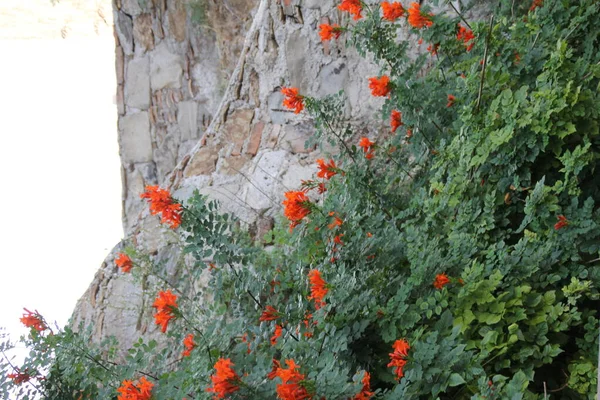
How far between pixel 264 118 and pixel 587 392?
181 cm

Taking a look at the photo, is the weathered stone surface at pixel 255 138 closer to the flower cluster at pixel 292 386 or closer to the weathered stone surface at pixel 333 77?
the weathered stone surface at pixel 333 77

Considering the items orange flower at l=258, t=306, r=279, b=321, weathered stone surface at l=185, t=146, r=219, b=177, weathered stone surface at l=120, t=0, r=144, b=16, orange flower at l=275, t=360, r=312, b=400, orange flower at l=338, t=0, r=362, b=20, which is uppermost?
weathered stone surface at l=120, t=0, r=144, b=16

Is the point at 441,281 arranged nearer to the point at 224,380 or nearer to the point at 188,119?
the point at 224,380

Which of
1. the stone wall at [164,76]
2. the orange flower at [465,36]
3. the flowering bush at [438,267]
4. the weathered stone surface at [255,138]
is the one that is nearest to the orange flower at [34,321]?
the flowering bush at [438,267]

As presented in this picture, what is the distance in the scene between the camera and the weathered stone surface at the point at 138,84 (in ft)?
15.4

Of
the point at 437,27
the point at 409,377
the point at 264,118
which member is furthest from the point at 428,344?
the point at 264,118

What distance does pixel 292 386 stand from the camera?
1.37m

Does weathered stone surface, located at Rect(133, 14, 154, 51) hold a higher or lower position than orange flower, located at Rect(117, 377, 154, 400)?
higher

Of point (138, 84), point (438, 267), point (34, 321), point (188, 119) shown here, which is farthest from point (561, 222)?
point (138, 84)

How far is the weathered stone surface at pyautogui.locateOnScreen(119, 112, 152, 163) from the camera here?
4723 millimetres

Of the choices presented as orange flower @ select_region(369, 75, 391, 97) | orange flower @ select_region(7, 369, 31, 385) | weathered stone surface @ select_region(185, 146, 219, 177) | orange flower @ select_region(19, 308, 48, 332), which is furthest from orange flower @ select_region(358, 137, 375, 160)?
orange flower @ select_region(7, 369, 31, 385)

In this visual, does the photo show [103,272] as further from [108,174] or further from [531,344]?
[108,174]

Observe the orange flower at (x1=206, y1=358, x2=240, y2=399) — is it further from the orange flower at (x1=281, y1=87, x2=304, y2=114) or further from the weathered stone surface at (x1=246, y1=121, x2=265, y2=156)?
the weathered stone surface at (x1=246, y1=121, x2=265, y2=156)

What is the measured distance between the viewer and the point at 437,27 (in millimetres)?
2240
